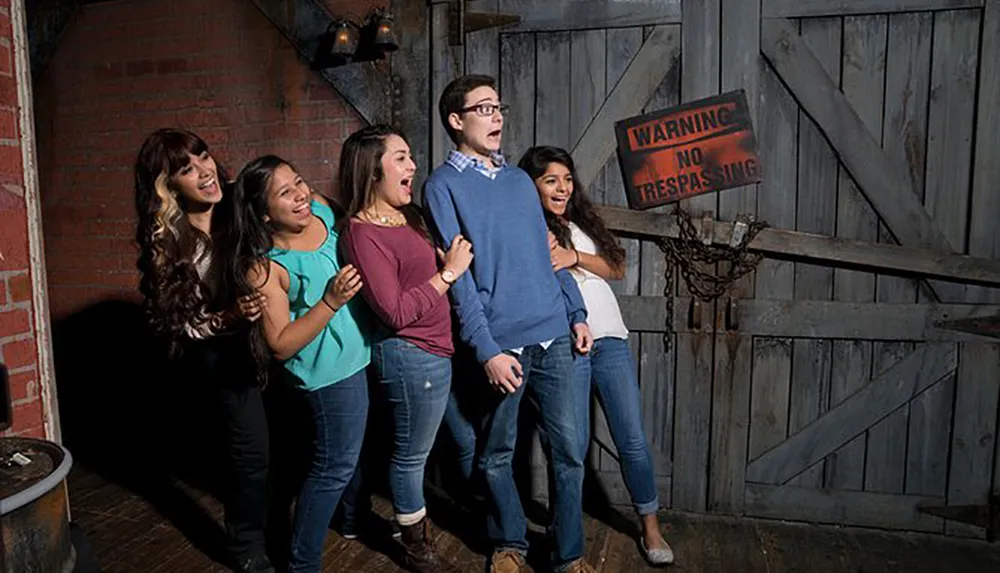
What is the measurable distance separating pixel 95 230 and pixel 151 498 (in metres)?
1.56

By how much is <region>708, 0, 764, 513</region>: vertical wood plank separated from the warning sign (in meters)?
0.07

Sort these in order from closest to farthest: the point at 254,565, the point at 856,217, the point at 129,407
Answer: the point at 254,565, the point at 856,217, the point at 129,407

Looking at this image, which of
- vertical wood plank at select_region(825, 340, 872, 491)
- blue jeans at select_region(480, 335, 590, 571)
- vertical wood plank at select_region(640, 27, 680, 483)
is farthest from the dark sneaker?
vertical wood plank at select_region(825, 340, 872, 491)

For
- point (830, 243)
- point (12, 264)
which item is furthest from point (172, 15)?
point (830, 243)

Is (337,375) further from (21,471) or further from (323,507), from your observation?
(21,471)

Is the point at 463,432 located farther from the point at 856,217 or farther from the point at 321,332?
the point at 856,217

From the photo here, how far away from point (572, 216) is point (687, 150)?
2.07 ft

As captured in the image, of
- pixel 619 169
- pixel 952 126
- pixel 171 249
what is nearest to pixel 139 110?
pixel 171 249

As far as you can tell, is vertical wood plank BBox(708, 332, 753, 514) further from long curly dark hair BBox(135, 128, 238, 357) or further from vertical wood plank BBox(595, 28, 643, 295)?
long curly dark hair BBox(135, 128, 238, 357)

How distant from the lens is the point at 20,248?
7.15ft

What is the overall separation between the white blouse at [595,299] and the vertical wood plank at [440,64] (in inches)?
34.6

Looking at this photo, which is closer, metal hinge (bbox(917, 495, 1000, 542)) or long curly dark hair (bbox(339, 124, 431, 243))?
long curly dark hair (bbox(339, 124, 431, 243))

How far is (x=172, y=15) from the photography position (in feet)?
12.7

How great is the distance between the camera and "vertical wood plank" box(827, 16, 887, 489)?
3.12 meters
